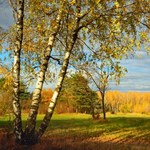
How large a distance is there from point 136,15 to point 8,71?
19.9ft

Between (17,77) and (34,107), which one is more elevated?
(17,77)

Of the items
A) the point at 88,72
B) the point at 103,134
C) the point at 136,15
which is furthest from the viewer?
the point at 103,134

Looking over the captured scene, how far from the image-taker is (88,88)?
62125 millimetres

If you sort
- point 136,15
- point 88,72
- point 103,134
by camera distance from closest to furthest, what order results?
point 136,15 < point 88,72 < point 103,134

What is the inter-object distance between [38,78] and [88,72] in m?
2.82

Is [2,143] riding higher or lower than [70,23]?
lower

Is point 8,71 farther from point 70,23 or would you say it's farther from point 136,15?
point 136,15

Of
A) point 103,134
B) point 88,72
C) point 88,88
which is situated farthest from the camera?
point 88,88

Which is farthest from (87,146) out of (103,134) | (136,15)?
(103,134)

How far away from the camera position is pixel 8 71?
1752cm

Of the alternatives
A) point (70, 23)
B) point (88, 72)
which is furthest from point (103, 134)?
point (70, 23)

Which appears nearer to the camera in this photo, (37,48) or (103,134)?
(37,48)

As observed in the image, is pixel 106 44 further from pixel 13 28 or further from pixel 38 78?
pixel 13 28

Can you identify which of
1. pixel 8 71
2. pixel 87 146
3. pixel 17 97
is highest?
pixel 8 71
